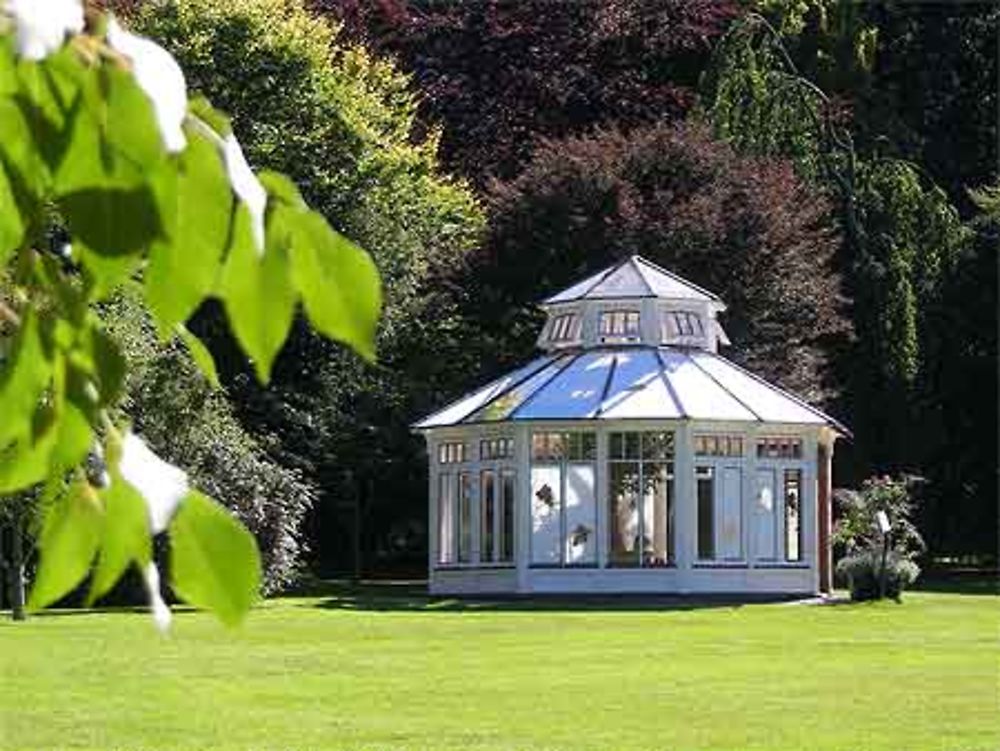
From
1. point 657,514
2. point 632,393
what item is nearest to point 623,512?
point 657,514

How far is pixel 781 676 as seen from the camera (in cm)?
1675

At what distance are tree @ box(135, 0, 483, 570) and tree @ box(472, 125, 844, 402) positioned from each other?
1.18 meters

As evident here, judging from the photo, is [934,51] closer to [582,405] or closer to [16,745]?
[582,405]

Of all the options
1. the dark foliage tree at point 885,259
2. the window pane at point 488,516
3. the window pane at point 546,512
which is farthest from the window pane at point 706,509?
the dark foliage tree at point 885,259

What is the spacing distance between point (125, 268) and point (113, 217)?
0.05m

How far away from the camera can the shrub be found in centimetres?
3005

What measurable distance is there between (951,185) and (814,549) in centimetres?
1331

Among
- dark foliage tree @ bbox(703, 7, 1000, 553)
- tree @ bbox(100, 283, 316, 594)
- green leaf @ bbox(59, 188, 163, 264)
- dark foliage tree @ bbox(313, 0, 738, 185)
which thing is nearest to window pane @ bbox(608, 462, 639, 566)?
tree @ bbox(100, 283, 316, 594)

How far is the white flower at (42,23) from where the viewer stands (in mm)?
1446

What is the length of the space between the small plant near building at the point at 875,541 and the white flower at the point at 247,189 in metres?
28.9

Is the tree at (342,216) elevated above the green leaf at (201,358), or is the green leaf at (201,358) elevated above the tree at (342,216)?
the tree at (342,216)

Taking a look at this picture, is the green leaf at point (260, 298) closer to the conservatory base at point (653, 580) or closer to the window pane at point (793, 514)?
the conservatory base at point (653, 580)

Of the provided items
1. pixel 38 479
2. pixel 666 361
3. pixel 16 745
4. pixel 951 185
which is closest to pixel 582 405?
pixel 666 361

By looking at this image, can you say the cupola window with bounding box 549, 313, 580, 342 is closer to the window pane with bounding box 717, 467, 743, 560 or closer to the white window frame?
the white window frame
